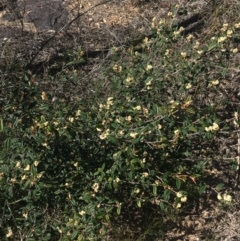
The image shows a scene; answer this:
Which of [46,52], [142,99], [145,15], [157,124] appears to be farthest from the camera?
[145,15]

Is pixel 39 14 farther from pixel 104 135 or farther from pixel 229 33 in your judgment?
pixel 104 135

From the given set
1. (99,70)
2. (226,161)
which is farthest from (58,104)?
(226,161)

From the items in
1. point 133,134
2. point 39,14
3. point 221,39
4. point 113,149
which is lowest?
point 113,149

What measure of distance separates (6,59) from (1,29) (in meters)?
0.76

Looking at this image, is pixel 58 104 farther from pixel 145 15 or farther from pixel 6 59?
pixel 145 15

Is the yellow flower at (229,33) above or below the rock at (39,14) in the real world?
above

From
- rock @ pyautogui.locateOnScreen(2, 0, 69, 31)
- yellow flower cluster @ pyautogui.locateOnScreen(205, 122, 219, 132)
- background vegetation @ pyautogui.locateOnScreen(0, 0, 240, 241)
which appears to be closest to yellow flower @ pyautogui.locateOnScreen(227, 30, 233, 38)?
background vegetation @ pyautogui.locateOnScreen(0, 0, 240, 241)

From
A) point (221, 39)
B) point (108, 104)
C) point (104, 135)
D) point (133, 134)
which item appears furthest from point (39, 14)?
point (133, 134)

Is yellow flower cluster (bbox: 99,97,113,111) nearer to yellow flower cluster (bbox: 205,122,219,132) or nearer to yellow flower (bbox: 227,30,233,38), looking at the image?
yellow flower cluster (bbox: 205,122,219,132)

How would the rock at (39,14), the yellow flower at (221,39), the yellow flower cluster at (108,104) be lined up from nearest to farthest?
the yellow flower cluster at (108,104), the yellow flower at (221,39), the rock at (39,14)

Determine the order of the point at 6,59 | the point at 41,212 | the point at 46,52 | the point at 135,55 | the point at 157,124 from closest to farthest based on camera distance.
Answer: the point at 157,124, the point at 41,212, the point at 135,55, the point at 6,59, the point at 46,52

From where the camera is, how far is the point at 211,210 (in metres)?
3.62

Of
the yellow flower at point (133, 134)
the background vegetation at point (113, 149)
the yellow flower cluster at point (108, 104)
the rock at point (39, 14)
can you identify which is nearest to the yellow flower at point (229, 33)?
the background vegetation at point (113, 149)

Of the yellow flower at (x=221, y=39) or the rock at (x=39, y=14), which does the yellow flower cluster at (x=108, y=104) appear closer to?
the yellow flower at (x=221, y=39)
